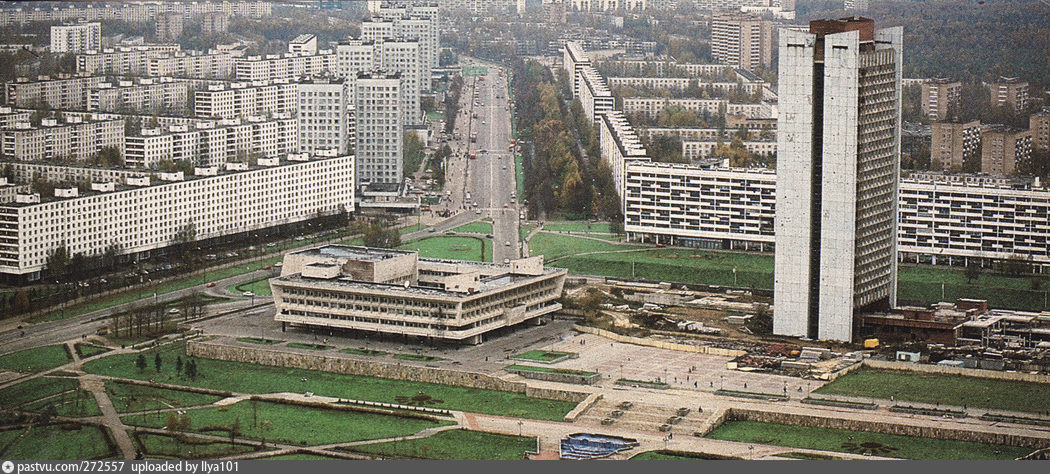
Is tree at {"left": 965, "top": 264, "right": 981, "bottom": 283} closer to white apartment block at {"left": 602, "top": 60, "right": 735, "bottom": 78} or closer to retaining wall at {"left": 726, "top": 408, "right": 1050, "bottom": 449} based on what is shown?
retaining wall at {"left": 726, "top": 408, "right": 1050, "bottom": 449}

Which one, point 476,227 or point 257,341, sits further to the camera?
point 476,227

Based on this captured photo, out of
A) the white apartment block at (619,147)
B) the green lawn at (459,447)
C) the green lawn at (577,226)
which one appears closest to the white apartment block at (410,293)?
the green lawn at (459,447)

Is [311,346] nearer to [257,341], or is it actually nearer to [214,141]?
[257,341]

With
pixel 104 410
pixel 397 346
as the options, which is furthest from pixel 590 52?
pixel 104 410

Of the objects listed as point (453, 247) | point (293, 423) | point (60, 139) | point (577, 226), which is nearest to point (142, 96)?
point (60, 139)

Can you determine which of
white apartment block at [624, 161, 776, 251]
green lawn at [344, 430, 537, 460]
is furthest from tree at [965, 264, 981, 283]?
green lawn at [344, 430, 537, 460]

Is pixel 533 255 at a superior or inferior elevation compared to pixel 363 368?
superior
